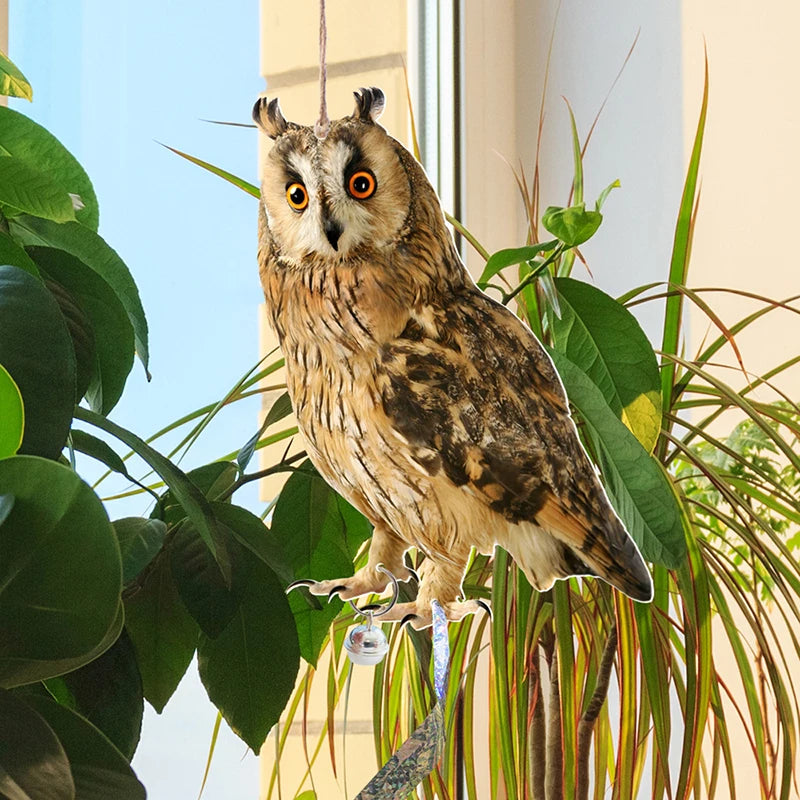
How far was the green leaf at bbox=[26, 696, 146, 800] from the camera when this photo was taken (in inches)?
12.9

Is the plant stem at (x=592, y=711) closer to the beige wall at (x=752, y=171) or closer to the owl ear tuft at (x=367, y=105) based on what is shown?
the owl ear tuft at (x=367, y=105)

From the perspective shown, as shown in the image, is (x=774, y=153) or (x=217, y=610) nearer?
(x=217, y=610)

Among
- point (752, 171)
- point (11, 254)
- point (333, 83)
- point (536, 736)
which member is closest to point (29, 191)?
point (11, 254)

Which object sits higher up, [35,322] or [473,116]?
[473,116]

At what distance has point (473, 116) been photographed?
1.34 meters

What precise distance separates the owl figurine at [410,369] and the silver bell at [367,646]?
56 mm

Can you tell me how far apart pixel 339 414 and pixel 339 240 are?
0.26ft

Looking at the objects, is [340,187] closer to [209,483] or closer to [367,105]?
[367,105]

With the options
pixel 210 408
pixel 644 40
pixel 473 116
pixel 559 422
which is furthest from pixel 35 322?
pixel 644 40

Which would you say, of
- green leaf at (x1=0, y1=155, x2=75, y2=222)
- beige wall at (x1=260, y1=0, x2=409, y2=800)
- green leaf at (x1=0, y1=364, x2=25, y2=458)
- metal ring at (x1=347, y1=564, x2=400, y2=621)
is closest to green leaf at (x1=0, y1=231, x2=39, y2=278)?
green leaf at (x1=0, y1=155, x2=75, y2=222)

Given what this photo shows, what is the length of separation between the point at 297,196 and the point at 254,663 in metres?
0.23

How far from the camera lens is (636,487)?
474 mm

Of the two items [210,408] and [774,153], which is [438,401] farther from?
[774,153]

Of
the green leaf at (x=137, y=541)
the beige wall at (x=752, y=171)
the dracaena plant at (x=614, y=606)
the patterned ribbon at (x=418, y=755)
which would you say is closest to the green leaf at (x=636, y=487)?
the dracaena plant at (x=614, y=606)
